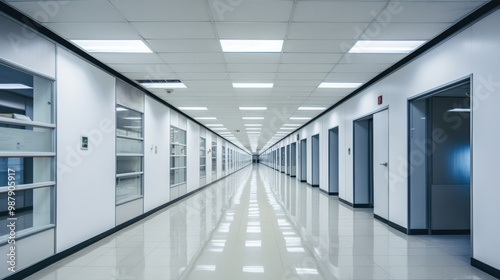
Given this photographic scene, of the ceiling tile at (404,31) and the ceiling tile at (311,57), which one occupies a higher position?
the ceiling tile at (404,31)

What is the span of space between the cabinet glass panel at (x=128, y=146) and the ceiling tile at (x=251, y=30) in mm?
3169

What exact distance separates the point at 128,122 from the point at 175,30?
3.29 meters

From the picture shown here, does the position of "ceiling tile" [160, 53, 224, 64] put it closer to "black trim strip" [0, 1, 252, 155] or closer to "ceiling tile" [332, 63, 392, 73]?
"black trim strip" [0, 1, 252, 155]

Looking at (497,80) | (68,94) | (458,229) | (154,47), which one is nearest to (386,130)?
(458,229)

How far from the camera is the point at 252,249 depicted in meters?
4.18

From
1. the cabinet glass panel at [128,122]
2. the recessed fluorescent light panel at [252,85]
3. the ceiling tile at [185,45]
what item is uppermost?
the ceiling tile at [185,45]

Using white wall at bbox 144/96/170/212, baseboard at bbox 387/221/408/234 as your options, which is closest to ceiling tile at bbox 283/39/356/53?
baseboard at bbox 387/221/408/234

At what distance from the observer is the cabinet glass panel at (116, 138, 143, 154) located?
579cm

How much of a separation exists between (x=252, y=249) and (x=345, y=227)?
7.40ft

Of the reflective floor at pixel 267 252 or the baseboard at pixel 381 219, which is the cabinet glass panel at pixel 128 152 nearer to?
the reflective floor at pixel 267 252

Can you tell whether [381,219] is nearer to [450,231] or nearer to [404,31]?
[450,231]

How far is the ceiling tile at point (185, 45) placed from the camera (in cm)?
418

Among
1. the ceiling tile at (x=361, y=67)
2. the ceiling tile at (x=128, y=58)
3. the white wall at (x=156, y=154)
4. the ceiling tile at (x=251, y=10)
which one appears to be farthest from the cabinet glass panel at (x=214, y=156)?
the ceiling tile at (x=251, y=10)

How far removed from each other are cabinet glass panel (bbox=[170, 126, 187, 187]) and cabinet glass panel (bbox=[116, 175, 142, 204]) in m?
2.20
